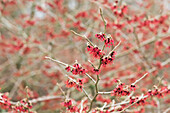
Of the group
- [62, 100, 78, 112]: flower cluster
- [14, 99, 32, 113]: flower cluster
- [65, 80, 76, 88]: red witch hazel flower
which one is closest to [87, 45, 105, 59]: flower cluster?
[65, 80, 76, 88]: red witch hazel flower

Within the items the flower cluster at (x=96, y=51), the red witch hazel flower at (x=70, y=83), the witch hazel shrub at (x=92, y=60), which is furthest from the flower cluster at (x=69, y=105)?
the flower cluster at (x=96, y=51)

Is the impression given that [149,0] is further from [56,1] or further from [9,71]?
[9,71]

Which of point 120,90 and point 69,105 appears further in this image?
point 69,105

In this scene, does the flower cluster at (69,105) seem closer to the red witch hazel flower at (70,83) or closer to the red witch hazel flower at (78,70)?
the red witch hazel flower at (70,83)

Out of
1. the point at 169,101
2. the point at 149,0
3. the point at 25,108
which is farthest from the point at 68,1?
the point at 25,108

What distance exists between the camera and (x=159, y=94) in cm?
232

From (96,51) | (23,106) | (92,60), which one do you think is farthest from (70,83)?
(92,60)

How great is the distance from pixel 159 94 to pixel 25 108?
165cm

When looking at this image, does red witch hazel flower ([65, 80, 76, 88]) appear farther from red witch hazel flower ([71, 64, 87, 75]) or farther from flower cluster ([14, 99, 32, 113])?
flower cluster ([14, 99, 32, 113])

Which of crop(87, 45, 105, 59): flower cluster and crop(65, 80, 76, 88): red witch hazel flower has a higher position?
crop(87, 45, 105, 59): flower cluster

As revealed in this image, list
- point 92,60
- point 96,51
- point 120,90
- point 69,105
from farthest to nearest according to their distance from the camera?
point 92,60 → point 69,105 → point 120,90 → point 96,51

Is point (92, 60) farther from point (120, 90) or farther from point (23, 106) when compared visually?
point (120, 90)

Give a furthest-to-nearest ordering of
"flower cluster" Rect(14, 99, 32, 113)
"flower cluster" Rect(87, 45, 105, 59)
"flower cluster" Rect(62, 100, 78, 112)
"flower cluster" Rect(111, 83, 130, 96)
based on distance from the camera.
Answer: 1. "flower cluster" Rect(14, 99, 32, 113)
2. "flower cluster" Rect(62, 100, 78, 112)
3. "flower cluster" Rect(111, 83, 130, 96)
4. "flower cluster" Rect(87, 45, 105, 59)

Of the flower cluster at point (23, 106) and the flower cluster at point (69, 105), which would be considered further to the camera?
the flower cluster at point (23, 106)
